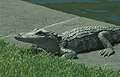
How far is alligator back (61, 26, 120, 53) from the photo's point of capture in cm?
826

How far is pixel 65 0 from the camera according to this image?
1536cm

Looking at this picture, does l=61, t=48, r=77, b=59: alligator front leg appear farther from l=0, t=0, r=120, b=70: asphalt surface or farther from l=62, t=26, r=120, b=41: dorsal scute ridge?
l=62, t=26, r=120, b=41: dorsal scute ridge

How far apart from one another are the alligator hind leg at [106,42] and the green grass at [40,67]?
1012mm

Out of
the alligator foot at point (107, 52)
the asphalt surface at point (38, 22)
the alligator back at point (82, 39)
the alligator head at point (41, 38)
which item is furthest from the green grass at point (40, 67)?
the alligator foot at point (107, 52)

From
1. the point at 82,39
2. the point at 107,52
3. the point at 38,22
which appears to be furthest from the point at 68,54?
the point at 38,22

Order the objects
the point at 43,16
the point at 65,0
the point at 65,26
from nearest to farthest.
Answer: the point at 65,26
the point at 43,16
the point at 65,0

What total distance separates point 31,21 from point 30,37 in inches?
94.4

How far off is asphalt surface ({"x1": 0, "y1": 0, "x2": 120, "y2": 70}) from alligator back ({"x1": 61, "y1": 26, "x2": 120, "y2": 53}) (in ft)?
0.60

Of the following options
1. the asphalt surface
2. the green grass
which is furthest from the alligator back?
the green grass

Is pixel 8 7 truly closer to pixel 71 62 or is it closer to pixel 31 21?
pixel 31 21

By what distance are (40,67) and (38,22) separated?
127 inches

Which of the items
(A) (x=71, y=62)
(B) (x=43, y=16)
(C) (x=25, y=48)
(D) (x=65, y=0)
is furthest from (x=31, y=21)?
(D) (x=65, y=0)

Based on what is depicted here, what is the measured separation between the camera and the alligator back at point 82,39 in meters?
8.26

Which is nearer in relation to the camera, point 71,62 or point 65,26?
point 71,62
